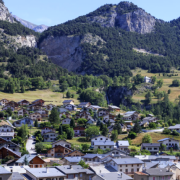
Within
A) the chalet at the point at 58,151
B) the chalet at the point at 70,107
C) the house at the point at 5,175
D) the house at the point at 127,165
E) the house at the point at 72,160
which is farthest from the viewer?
the chalet at the point at 70,107

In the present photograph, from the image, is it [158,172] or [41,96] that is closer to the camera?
[158,172]

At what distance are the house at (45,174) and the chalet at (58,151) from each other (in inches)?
738

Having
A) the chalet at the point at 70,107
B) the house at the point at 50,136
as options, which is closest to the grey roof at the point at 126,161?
the house at the point at 50,136

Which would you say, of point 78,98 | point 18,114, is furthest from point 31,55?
point 18,114

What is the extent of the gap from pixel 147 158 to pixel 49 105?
57.7 meters

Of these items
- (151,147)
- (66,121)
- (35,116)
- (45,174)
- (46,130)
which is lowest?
(151,147)

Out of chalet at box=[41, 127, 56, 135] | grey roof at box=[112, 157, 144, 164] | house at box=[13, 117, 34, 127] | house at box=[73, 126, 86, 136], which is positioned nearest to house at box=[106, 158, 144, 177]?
grey roof at box=[112, 157, 144, 164]

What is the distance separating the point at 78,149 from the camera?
71188 mm

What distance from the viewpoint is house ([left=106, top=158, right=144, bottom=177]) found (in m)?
54.7

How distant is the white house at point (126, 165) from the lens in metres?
54.8

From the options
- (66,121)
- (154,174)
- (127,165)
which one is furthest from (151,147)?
(66,121)

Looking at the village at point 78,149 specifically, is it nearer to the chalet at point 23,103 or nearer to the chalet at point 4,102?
the chalet at point 4,102

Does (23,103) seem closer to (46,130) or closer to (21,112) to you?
(21,112)

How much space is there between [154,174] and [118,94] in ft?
368
